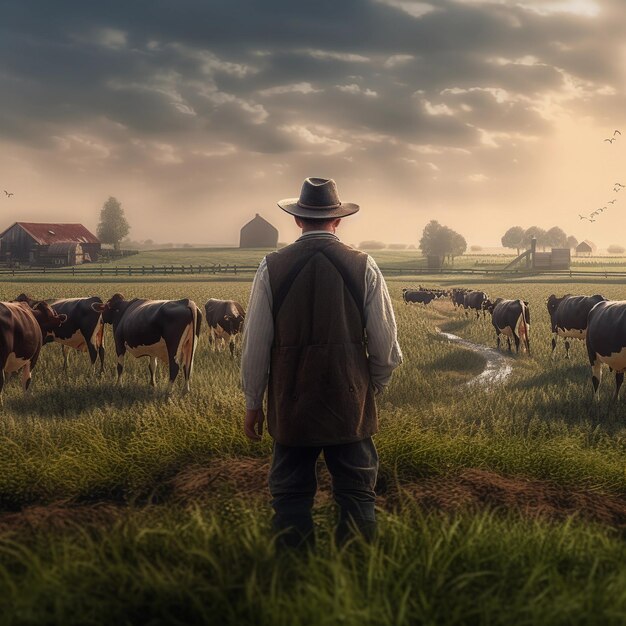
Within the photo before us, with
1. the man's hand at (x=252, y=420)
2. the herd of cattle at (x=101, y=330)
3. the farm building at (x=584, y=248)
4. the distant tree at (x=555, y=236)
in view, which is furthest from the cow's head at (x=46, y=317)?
the farm building at (x=584, y=248)

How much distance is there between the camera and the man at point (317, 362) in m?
3.67

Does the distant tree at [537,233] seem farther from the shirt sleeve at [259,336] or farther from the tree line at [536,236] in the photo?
the shirt sleeve at [259,336]

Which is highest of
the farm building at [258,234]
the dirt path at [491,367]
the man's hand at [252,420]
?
the farm building at [258,234]

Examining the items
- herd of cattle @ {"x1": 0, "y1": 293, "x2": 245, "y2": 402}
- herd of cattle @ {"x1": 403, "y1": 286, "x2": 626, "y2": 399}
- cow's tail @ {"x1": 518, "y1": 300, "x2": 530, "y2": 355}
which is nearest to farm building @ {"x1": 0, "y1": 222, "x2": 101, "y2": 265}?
herd of cattle @ {"x1": 403, "y1": 286, "x2": 626, "y2": 399}

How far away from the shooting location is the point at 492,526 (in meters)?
3.58

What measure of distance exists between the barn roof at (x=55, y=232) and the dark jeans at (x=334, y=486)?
7087 cm

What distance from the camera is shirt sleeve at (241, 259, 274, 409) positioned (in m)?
3.73

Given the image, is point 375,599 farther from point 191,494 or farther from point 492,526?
point 191,494

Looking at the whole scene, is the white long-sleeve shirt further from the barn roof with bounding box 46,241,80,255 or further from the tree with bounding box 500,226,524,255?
the tree with bounding box 500,226,524,255

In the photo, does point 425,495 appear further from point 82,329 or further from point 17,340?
point 82,329

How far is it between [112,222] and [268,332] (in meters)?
106

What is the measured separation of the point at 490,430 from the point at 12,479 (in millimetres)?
5133

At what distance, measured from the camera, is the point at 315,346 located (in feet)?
12.1

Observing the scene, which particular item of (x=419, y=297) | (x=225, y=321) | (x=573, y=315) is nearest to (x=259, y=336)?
(x=225, y=321)
